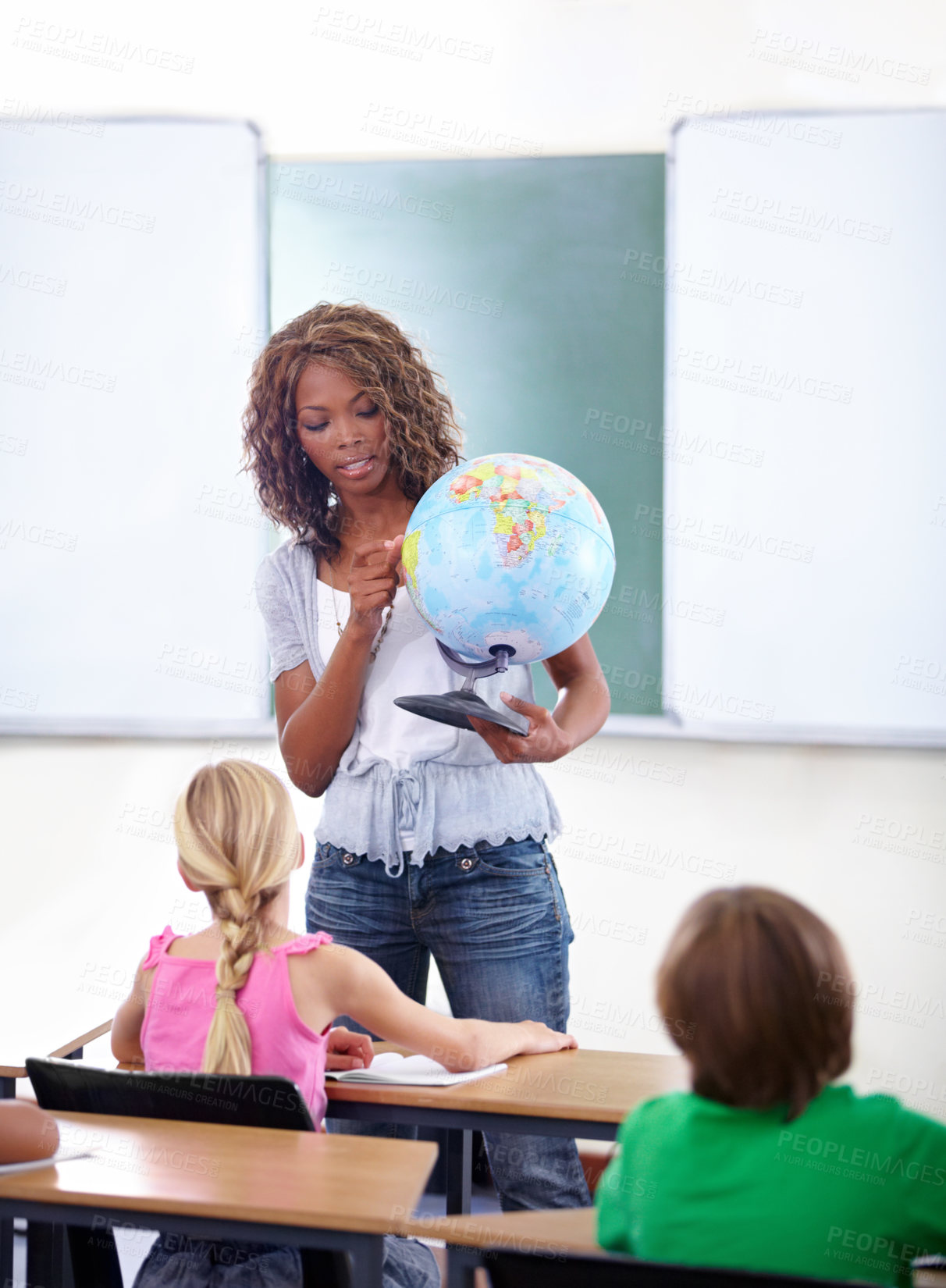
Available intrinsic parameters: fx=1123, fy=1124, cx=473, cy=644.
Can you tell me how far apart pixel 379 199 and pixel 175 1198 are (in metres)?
2.53

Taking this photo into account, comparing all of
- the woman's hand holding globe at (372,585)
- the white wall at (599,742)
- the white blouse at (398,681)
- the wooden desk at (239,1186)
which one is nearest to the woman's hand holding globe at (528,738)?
the white blouse at (398,681)

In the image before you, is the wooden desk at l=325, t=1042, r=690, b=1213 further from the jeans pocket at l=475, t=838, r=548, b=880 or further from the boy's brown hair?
the boy's brown hair

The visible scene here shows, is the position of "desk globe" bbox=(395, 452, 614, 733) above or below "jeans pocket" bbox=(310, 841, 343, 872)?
above

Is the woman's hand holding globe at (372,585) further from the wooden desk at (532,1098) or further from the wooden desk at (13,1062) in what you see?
the wooden desk at (13,1062)

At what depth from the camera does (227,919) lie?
1516mm

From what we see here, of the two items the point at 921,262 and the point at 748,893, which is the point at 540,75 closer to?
the point at 921,262

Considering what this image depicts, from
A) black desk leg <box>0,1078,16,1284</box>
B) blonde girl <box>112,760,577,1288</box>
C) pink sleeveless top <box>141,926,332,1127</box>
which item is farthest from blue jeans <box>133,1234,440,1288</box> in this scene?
black desk leg <box>0,1078,16,1284</box>

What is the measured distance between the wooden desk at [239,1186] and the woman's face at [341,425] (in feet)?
3.08

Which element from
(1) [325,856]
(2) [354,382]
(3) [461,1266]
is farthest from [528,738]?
(3) [461,1266]

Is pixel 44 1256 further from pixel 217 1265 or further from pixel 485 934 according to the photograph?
pixel 485 934

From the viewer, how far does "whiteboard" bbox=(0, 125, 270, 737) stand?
3035 mm

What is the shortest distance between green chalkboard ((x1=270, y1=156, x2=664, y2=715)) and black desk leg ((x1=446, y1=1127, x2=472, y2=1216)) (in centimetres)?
134

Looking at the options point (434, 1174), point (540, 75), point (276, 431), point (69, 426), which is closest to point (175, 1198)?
point (276, 431)

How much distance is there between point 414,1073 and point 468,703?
553 mm
